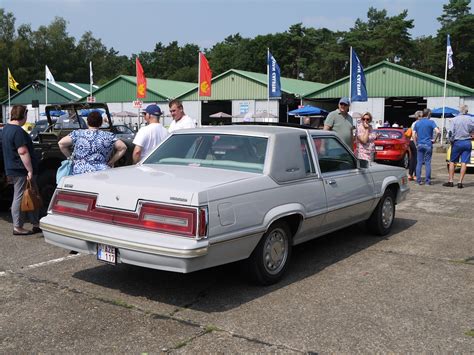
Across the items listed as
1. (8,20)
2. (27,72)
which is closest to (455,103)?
(27,72)

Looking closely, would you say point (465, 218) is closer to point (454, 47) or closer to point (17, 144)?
point (17, 144)

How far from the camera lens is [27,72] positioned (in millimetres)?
85875

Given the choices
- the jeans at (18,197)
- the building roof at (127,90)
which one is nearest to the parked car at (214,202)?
the jeans at (18,197)

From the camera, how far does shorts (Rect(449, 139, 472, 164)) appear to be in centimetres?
1149

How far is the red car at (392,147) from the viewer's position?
611 inches

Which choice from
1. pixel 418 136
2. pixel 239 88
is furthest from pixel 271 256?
pixel 239 88

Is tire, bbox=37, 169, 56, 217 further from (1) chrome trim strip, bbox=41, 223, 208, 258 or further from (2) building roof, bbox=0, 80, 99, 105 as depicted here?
(2) building roof, bbox=0, 80, 99, 105

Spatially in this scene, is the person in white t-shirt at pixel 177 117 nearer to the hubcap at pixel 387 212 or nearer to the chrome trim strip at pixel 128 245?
the hubcap at pixel 387 212

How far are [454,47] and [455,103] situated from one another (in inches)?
1556

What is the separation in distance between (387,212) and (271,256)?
9.54 ft

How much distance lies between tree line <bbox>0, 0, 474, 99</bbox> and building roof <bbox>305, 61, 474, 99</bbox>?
33955 mm

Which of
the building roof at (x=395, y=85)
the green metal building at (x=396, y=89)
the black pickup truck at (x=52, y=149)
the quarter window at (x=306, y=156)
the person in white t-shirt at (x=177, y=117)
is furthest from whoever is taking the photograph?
the building roof at (x=395, y=85)

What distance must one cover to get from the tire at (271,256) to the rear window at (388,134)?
11.8m

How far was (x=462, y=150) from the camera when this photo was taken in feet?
37.9
